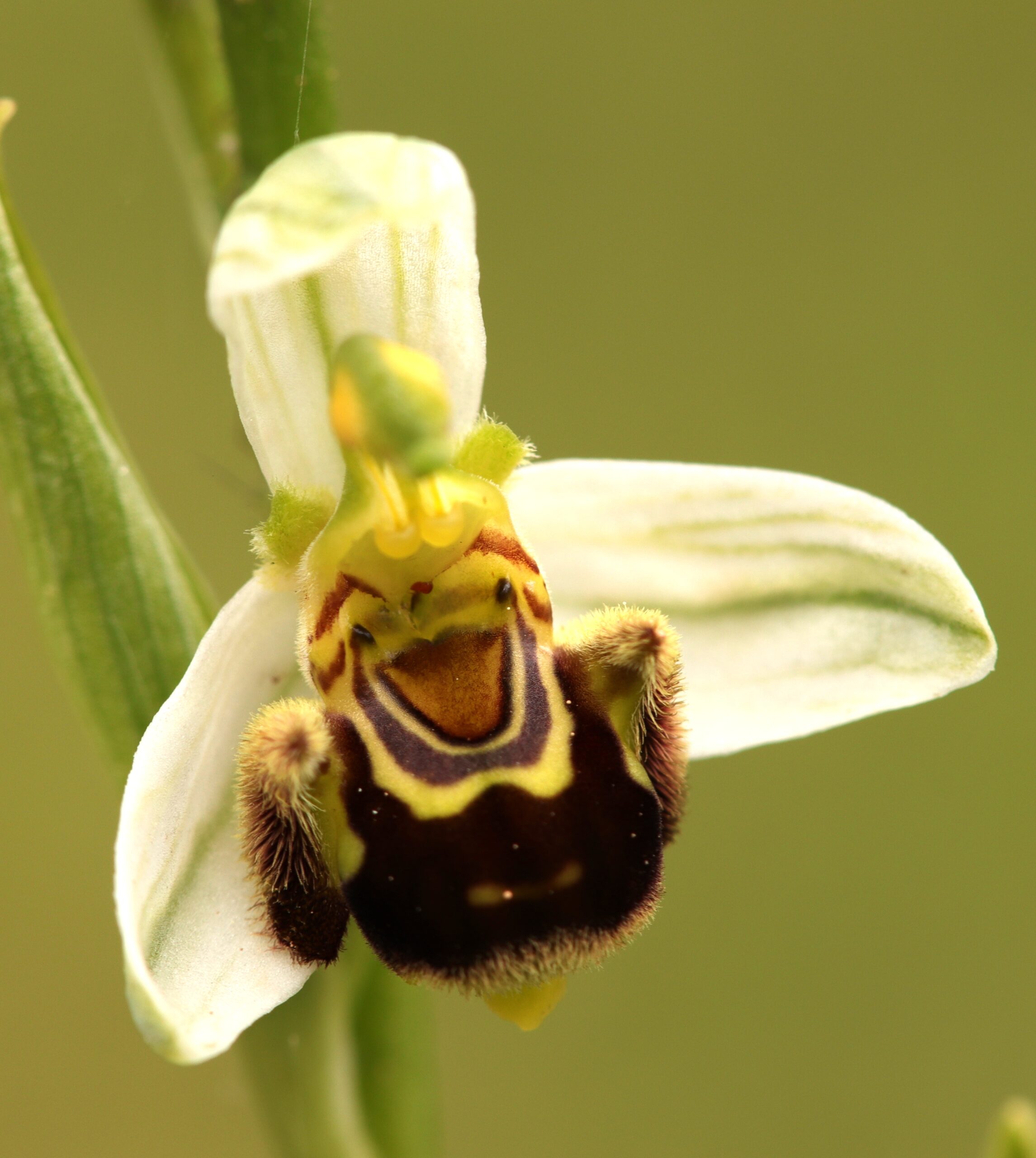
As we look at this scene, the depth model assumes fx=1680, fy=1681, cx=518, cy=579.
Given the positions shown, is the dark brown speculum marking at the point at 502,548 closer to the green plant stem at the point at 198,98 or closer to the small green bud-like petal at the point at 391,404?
the small green bud-like petal at the point at 391,404

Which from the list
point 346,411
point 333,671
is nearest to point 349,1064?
point 333,671

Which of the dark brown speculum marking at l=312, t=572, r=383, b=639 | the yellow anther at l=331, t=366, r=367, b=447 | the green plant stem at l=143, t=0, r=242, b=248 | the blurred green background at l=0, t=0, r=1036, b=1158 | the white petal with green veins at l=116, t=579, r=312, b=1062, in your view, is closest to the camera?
the white petal with green veins at l=116, t=579, r=312, b=1062

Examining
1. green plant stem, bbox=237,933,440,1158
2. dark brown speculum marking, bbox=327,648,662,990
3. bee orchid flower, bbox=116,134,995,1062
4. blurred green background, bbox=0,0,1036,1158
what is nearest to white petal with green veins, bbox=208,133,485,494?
bee orchid flower, bbox=116,134,995,1062

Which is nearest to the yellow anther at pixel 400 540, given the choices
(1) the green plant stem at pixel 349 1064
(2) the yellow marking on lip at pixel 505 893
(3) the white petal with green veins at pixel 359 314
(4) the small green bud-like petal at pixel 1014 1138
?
(3) the white petal with green veins at pixel 359 314

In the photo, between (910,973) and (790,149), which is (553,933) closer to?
(910,973)

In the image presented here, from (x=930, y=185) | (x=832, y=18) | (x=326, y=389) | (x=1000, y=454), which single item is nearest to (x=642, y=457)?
(x=1000, y=454)

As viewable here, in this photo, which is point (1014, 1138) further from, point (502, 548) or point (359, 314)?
point (359, 314)

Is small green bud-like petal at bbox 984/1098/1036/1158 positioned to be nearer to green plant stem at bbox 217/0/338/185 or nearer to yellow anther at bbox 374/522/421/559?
yellow anther at bbox 374/522/421/559
